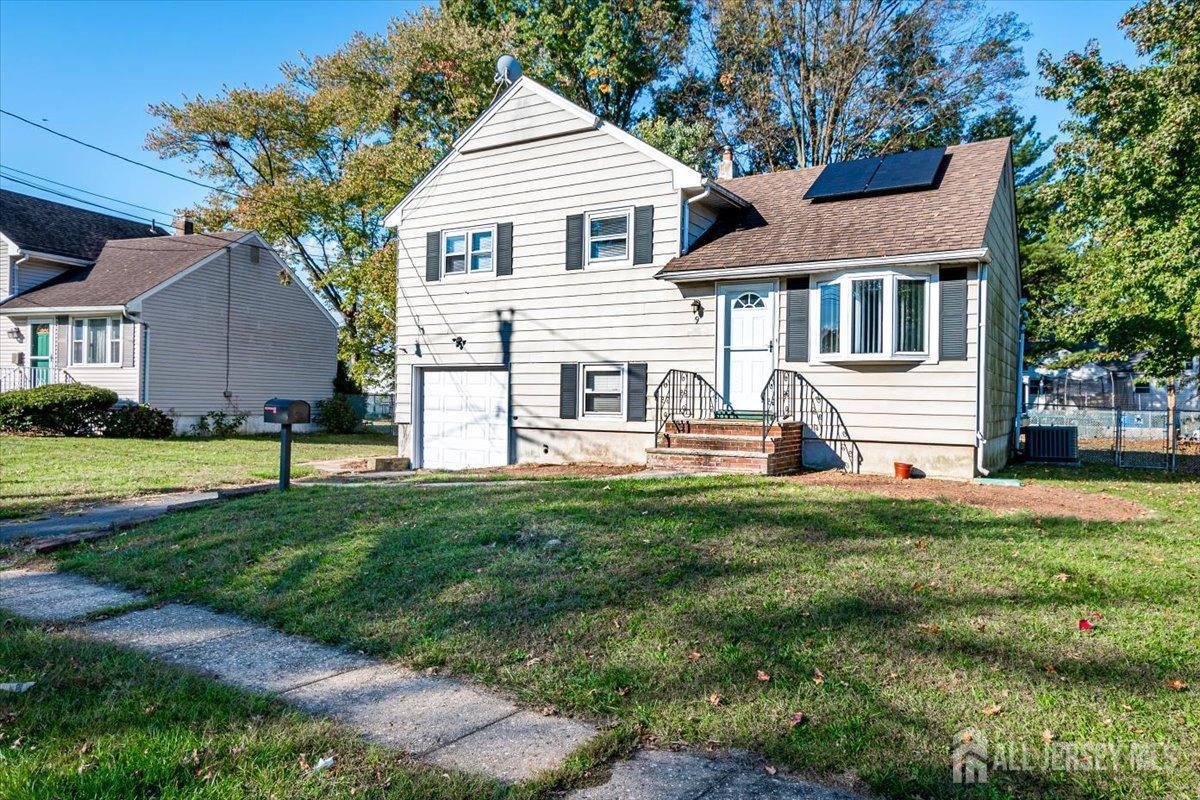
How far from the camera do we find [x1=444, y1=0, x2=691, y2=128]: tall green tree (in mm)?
26062

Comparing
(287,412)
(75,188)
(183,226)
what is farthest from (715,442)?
(183,226)

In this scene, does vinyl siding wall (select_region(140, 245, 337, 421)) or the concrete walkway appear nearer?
the concrete walkway

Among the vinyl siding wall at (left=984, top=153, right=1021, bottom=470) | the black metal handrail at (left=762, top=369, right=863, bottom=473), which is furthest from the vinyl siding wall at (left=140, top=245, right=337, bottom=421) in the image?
the vinyl siding wall at (left=984, top=153, right=1021, bottom=470)

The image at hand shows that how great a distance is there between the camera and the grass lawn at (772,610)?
3.24 m

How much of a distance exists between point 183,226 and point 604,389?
71.7 ft

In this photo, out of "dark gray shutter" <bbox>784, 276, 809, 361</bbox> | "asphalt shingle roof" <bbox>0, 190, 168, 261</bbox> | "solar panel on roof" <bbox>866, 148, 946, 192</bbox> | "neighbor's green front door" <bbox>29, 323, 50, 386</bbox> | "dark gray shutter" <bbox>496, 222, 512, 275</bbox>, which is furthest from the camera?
"asphalt shingle roof" <bbox>0, 190, 168, 261</bbox>

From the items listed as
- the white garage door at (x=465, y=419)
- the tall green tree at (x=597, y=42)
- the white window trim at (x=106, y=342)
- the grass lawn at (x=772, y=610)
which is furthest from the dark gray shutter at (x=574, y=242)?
the white window trim at (x=106, y=342)

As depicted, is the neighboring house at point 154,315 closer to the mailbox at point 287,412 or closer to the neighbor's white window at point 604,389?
the neighbor's white window at point 604,389

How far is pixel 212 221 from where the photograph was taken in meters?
29.1

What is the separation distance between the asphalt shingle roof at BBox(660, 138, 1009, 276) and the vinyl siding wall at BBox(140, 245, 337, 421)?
1703 centimetres

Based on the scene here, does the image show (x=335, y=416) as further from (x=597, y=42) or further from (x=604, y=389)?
(x=597, y=42)

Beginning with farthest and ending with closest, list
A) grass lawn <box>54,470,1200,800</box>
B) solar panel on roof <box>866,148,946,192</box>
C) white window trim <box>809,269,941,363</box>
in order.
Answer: solar panel on roof <box>866,148,946,192</box>, white window trim <box>809,269,941,363</box>, grass lawn <box>54,470,1200,800</box>

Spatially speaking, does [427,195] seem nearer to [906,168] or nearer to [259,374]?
[906,168]

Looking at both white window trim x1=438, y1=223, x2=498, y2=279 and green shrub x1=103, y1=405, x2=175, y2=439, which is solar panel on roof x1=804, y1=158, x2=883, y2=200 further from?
green shrub x1=103, y1=405, x2=175, y2=439
